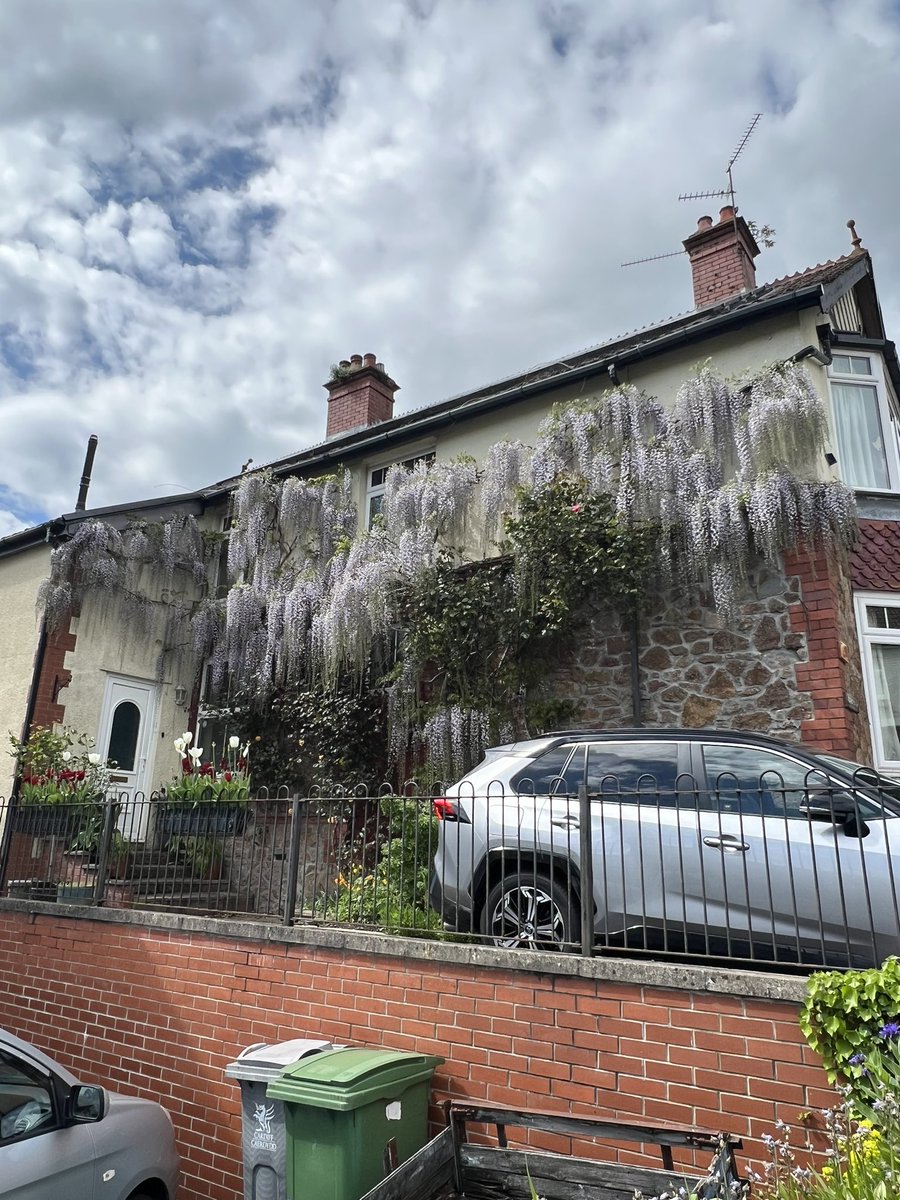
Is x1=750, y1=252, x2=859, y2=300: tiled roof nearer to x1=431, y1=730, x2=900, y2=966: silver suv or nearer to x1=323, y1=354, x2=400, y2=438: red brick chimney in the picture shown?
x1=431, y1=730, x2=900, y2=966: silver suv

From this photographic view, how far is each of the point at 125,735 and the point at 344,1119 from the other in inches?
376

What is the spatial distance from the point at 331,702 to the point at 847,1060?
820cm

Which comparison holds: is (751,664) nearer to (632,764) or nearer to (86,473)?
(632,764)

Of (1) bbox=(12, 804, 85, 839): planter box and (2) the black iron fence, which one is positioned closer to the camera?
(2) the black iron fence

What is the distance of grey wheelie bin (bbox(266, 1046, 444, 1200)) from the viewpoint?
147 inches

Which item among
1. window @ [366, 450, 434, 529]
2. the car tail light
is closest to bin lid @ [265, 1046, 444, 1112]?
the car tail light

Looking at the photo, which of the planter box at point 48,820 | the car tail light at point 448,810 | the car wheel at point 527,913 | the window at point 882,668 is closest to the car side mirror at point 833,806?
the car wheel at point 527,913

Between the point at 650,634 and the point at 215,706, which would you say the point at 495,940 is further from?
the point at 215,706

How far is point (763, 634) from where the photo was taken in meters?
8.34

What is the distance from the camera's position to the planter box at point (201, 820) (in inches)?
267

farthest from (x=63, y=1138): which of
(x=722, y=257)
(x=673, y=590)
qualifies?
(x=722, y=257)

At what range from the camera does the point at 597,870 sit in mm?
4926

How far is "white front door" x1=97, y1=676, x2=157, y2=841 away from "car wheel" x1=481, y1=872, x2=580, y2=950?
8.28 metres

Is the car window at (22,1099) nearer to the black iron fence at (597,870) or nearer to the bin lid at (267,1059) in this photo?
the bin lid at (267,1059)
